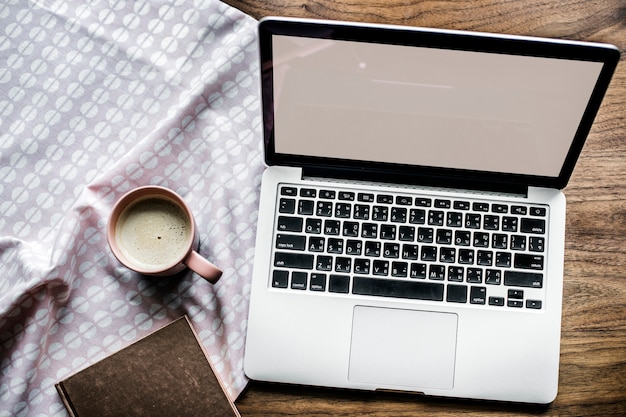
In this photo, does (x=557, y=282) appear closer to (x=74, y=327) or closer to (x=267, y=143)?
(x=267, y=143)

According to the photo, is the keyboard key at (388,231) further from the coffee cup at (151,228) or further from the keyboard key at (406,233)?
the coffee cup at (151,228)

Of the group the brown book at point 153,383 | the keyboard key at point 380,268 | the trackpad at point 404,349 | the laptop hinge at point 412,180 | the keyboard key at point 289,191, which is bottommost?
the brown book at point 153,383

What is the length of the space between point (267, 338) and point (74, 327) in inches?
8.7

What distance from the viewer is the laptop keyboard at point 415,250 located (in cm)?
74

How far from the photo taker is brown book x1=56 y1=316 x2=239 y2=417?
28.4 inches

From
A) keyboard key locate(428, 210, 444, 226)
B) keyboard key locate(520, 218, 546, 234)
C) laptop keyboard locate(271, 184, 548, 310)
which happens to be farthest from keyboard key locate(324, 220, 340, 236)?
keyboard key locate(520, 218, 546, 234)

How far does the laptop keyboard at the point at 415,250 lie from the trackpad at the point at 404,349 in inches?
1.0

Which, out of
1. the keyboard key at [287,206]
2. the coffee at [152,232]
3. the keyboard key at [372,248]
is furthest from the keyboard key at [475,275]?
the coffee at [152,232]

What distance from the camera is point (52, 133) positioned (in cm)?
80

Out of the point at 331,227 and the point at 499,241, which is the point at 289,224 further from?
the point at 499,241

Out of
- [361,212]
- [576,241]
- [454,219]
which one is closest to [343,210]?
[361,212]

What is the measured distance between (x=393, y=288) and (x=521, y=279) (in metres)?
0.14

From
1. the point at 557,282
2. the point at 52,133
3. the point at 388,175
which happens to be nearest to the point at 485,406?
the point at 557,282

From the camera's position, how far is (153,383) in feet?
2.39
